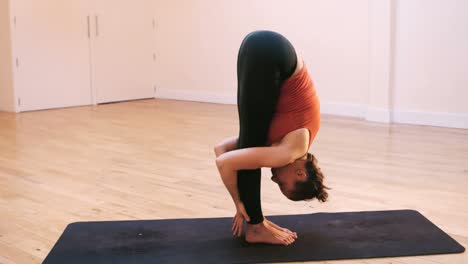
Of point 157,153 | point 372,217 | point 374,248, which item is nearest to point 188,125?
point 157,153

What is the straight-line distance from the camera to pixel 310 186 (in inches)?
86.1

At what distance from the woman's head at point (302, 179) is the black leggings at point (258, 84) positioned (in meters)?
0.12

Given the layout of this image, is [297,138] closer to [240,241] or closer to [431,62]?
[240,241]

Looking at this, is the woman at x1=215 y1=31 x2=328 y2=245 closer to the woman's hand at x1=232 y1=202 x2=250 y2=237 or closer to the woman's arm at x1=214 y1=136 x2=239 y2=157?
the woman's hand at x1=232 y1=202 x2=250 y2=237

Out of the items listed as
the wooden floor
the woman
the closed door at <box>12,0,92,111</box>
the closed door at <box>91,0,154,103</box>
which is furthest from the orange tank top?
the closed door at <box>91,0,154,103</box>

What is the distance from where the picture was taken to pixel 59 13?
725 centimetres

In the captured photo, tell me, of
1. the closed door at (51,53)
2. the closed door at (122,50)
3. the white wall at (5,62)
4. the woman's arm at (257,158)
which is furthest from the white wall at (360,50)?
the woman's arm at (257,158)

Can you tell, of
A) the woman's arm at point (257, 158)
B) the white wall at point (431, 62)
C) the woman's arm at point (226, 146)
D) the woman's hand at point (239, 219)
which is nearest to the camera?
the woman's arm at point (257, 158)

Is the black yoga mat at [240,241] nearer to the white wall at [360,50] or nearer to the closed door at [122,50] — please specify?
the white wall at [360,50]

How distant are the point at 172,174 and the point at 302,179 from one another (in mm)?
1705

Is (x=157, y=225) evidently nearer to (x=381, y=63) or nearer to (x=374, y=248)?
(x=374, y=248)

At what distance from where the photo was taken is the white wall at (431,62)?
555 cm

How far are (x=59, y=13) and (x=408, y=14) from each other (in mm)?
4333

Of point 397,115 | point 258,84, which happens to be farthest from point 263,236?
point 397,115
